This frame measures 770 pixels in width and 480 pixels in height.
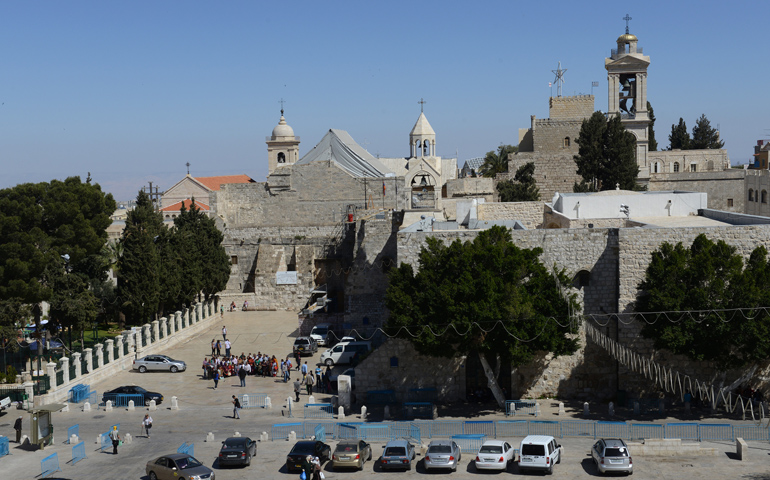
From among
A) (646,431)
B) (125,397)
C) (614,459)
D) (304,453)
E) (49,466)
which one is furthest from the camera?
(125,397)

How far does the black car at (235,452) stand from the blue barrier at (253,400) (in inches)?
270

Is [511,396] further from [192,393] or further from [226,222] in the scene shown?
[226,222]

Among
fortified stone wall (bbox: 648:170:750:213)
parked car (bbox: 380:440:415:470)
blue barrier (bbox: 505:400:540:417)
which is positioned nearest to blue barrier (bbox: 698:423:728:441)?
blue barrier (bbox: 505:400:540:417)

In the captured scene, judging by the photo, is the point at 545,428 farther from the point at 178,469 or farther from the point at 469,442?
the point at 178,469

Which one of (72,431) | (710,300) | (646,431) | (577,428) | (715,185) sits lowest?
(72,431)

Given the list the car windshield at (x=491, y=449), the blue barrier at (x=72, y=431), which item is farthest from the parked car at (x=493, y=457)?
the blue barrier at (x=72, y=431)

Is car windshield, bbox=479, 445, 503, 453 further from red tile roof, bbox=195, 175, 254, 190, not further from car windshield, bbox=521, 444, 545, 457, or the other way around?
Result: red tile roof, bbox=195, 175, 254, 190

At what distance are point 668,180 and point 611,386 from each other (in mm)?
47183

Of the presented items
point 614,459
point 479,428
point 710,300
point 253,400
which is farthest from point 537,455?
point 253,400

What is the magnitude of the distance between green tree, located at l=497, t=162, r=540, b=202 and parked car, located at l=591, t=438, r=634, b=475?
3852 centimetres

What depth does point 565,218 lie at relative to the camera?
3650 cm

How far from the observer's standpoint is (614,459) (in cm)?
2283

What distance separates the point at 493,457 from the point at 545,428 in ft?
13.9

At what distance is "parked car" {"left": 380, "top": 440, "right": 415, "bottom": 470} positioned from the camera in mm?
23656
